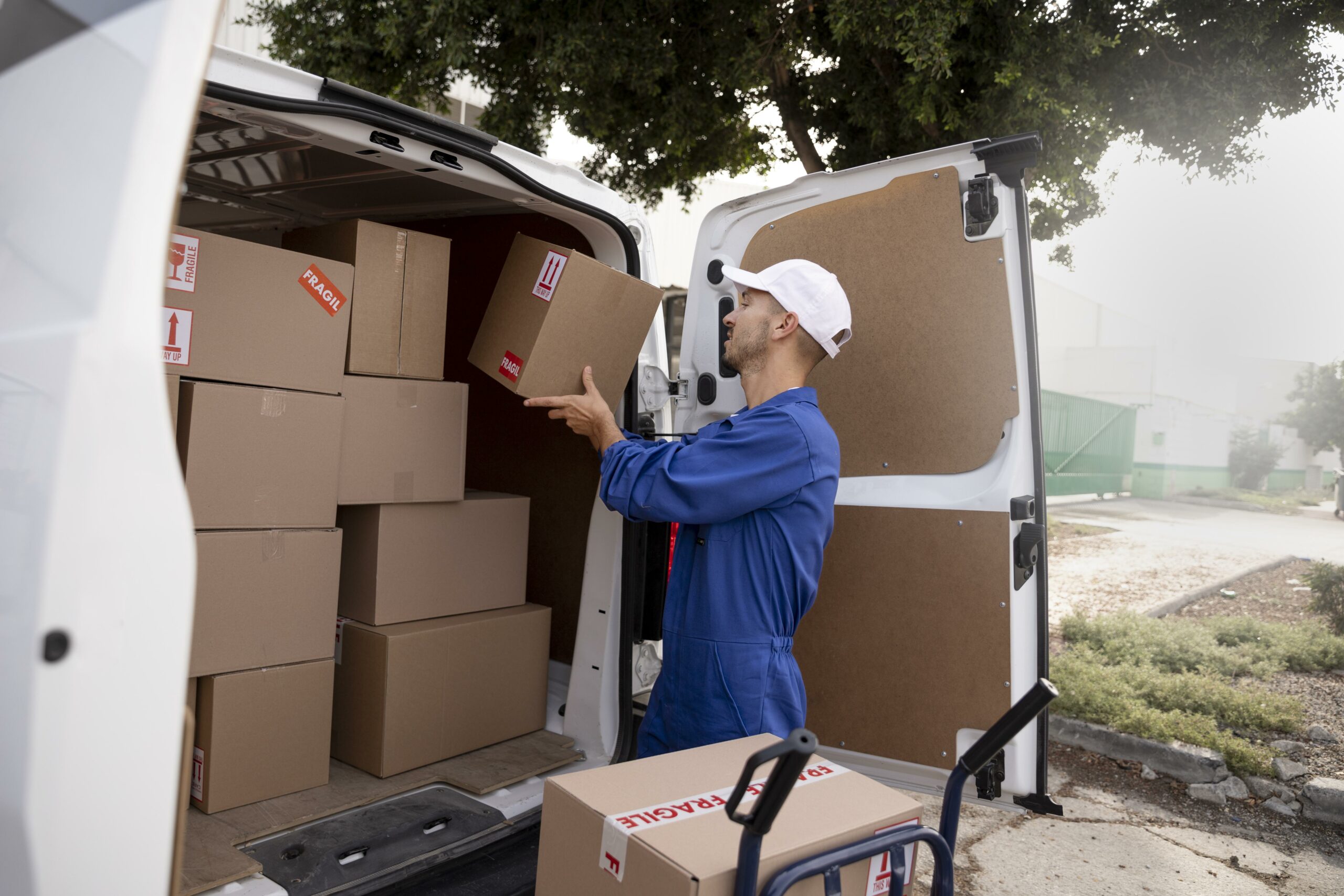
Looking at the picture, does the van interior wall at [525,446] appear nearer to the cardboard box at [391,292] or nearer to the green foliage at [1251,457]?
the cardboard box at [391,292]

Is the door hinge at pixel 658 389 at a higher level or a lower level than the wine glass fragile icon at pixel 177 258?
lower

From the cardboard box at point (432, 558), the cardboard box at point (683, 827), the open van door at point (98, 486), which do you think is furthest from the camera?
the cardboard box at point (432, 558)

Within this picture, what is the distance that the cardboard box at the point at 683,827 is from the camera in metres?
1.32

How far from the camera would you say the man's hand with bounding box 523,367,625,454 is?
2377 millimetres

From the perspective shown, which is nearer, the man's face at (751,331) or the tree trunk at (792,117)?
the man's face at (751,331)

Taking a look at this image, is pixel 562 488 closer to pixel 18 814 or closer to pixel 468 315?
pixel 468 315

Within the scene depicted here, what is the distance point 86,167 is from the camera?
0.98 meters

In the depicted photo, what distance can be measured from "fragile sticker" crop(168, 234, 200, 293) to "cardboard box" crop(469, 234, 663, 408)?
71 centimetres

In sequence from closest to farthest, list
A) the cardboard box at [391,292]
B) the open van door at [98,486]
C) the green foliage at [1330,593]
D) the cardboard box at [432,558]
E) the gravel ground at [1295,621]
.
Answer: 1. the open van door at [98,486]
2. the cardboard box at [391,292]
3. the cardboard box at [432,558]
4. the gravel ground at [1295,621]
5. the green foliage at [1330,593]

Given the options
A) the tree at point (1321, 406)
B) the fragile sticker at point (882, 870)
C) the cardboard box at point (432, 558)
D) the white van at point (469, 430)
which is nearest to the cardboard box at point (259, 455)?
the cardboard box at point (432, 558)

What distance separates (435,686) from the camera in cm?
271

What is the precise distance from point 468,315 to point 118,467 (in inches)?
98.4

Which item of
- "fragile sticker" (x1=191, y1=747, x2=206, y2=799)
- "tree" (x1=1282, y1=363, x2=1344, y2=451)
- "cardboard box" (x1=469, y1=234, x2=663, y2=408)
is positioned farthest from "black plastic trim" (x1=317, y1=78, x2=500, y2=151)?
"tree" (x1=1282, y1=363, x2=1344, y2=451)

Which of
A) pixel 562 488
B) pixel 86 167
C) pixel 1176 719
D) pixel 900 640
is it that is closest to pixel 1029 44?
pixel 1176 719
